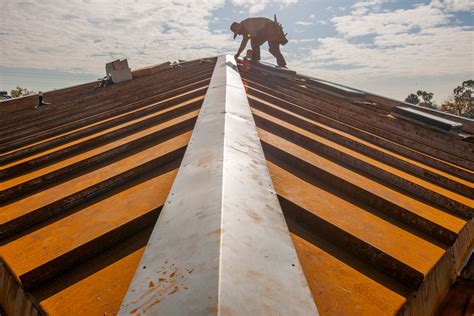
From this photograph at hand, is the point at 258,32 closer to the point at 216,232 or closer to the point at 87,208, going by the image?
the point at 87,208

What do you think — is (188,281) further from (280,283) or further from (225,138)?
(225,138)

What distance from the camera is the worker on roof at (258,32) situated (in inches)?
479

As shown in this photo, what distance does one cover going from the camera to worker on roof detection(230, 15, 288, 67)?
12.2 m

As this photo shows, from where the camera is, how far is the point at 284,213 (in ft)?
5.47

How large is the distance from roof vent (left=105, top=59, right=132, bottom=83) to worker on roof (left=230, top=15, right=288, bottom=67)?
16.4 ft

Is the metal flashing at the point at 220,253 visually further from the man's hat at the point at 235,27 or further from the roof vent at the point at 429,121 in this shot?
the man's hat at the point at 235,27

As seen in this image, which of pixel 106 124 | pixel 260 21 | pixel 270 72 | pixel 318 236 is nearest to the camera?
pixel 318 236

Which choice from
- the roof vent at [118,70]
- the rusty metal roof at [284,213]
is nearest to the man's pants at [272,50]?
the roof vent at [118,70]

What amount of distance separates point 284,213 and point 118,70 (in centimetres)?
863

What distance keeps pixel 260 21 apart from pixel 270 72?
193 inches

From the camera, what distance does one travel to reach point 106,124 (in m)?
3.71

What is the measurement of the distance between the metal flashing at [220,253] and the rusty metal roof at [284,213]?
0.23 meters

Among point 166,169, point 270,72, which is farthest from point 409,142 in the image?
point 270,72

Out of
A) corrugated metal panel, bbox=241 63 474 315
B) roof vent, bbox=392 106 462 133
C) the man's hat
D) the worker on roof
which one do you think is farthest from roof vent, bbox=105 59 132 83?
roof vent, bbox=392 106 462 133
